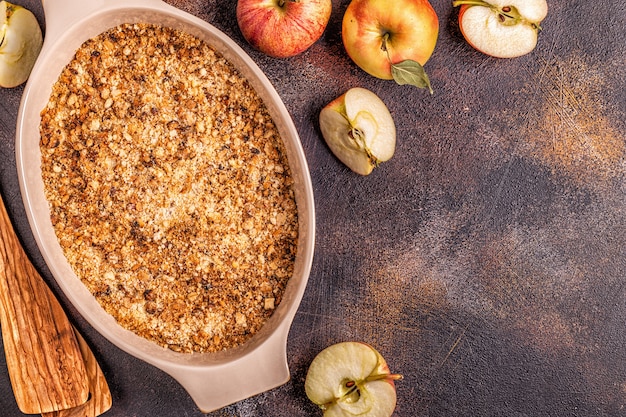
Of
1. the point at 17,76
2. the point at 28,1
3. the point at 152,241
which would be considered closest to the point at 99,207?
the point at 152,241

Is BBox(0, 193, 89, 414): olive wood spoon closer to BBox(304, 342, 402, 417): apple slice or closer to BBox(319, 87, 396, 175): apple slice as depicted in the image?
BBox(304, 342, 402, 417): apple slice

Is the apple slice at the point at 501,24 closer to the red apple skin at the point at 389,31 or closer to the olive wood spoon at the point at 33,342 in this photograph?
the red apple skin at the point at 389,31

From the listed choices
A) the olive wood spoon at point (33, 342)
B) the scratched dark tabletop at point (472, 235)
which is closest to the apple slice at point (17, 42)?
the scratched dark tabletop at point (472, 235)

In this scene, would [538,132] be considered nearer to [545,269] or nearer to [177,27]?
[545,269]

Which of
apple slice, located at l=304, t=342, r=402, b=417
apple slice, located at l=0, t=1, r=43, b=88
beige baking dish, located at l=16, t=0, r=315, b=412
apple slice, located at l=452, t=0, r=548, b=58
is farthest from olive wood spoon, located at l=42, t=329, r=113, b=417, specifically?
apple slice, located at l=452, t=0, r=548, b=58

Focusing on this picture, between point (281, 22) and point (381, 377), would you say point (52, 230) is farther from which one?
point (381, 377)

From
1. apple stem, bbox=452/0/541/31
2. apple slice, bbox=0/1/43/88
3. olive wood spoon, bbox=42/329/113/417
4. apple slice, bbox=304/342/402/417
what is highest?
apple stem, bbox=452/0/541/31

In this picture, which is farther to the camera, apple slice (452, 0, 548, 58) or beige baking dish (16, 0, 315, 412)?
apple slice (452, 0, 548, 58)
